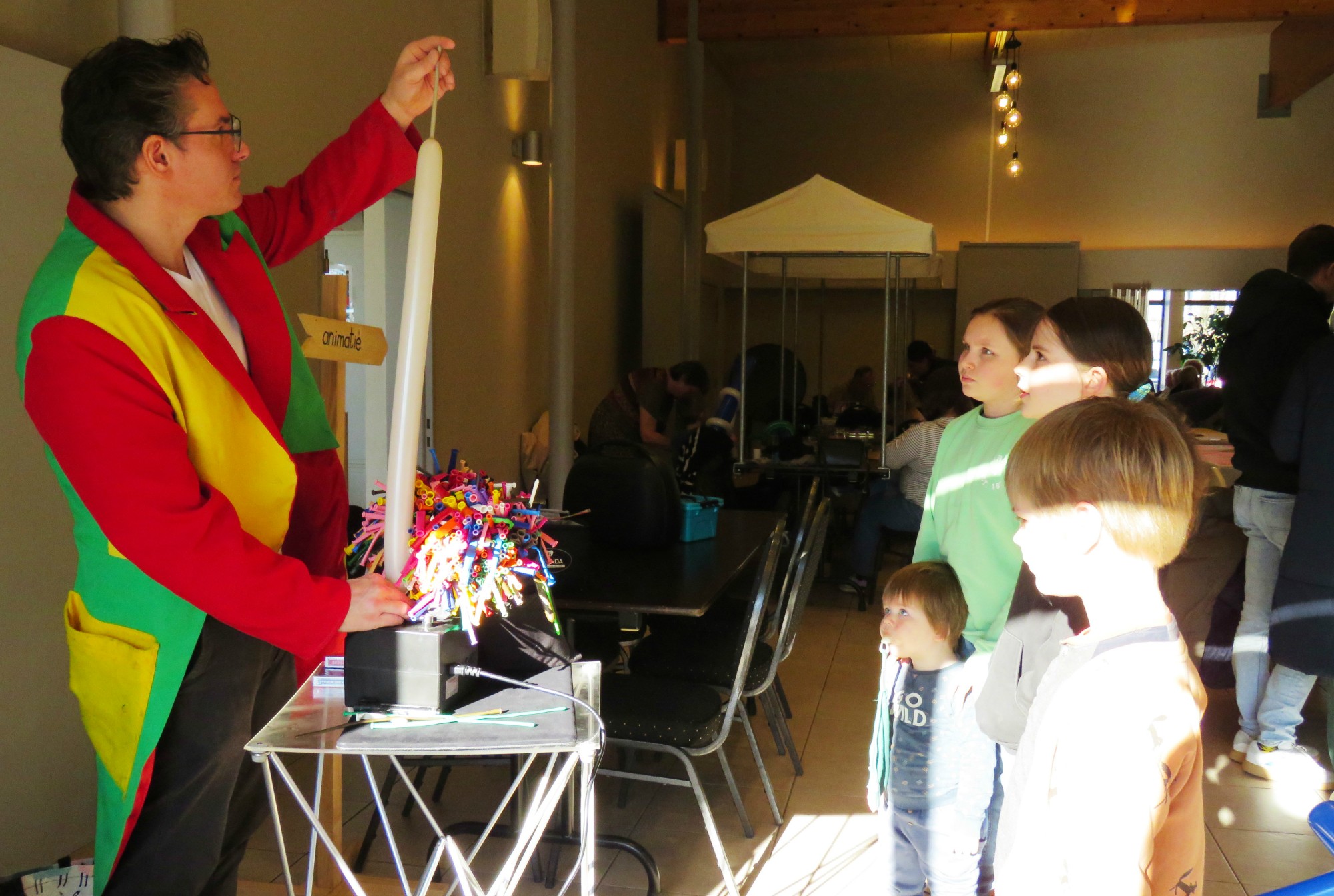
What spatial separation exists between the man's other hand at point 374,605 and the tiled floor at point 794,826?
4.86ft

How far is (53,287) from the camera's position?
124 cm

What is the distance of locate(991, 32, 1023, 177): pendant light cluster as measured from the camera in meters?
9.49

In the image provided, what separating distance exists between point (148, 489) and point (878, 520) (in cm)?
481

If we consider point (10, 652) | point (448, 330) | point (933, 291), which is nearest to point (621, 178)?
point (448, 330)

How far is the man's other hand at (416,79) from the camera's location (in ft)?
4.88

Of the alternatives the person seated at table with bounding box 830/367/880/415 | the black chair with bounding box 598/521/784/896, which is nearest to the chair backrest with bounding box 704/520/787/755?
the black chair with bounding box 598/521/784/896

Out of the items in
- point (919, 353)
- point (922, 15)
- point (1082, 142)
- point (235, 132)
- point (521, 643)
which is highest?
point (922, 15)

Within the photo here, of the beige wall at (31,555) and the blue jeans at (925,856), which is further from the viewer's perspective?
the beige wall at (31,555)

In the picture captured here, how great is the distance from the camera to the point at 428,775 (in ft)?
11.0

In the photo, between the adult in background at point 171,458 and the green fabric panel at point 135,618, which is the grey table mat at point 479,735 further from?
the green fabric panel at point 135,618

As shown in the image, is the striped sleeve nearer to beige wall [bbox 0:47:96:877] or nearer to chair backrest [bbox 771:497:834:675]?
chair backrest [bbox 771:497:834:675]

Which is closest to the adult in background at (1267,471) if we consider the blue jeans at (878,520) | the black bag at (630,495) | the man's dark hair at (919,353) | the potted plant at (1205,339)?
the black bag at (630,495)

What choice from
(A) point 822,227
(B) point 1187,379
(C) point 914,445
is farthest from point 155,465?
(B) point 1187,379

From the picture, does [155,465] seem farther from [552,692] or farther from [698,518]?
[698,518]
